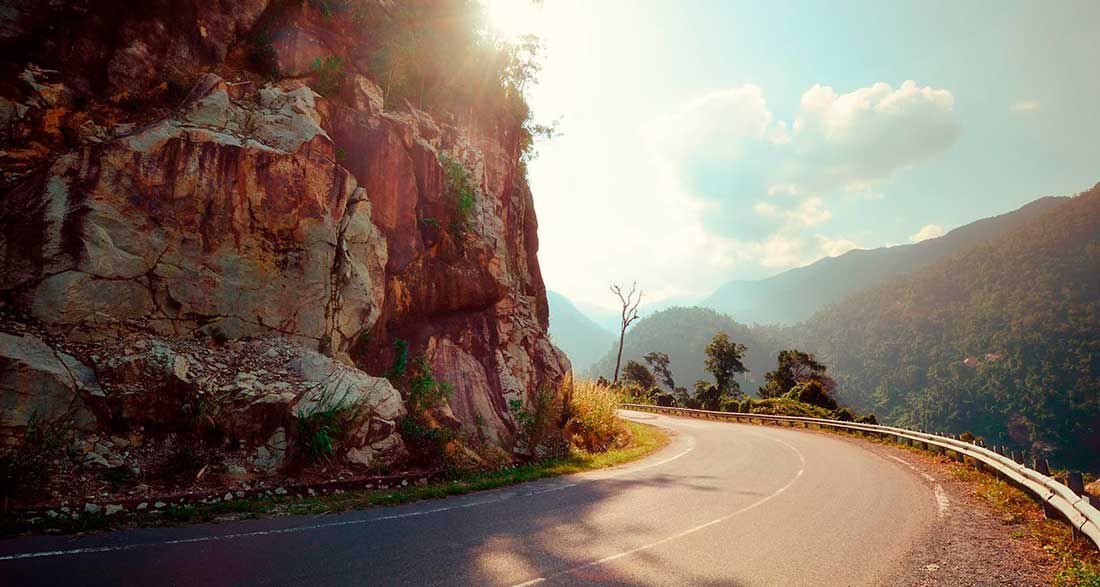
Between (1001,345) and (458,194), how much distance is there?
571 feet

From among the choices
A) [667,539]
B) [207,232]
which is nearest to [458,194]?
[207,232]

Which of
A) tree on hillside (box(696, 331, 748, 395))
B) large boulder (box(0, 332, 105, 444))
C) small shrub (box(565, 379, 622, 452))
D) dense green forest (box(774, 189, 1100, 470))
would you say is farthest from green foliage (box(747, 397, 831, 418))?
dense green forest (box(774, 189, 1100, 470))

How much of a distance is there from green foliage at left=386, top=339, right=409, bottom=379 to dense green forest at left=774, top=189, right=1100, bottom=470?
13389 centimetres

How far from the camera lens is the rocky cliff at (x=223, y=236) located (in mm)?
8258

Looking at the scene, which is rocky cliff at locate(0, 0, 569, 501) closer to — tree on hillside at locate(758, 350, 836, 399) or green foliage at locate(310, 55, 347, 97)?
green foliage at locate(310, 55, 347, 97)

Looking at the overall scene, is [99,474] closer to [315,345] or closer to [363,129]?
[315,345]

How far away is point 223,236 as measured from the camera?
10266mm

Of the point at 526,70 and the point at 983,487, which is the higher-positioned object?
the point at 526,70

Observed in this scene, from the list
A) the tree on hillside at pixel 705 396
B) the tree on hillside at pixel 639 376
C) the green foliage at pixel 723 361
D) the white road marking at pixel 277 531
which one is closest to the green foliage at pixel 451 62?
the white road marking at pixel 277 531

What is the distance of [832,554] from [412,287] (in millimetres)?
11909

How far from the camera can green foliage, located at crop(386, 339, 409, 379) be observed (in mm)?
12773

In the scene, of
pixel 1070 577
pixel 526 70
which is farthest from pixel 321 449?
pixel 526 70

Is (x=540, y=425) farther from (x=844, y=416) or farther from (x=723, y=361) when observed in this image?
(x=723, y=361)

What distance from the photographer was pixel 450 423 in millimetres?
12273
